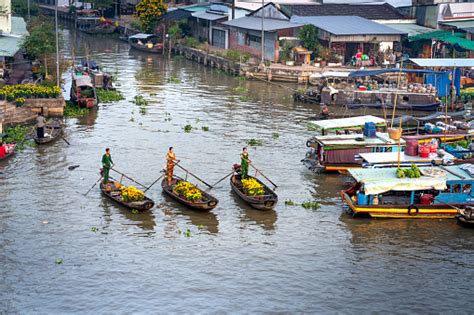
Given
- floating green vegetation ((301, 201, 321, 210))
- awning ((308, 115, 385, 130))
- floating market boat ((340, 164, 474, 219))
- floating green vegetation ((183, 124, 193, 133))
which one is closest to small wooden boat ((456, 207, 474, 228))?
floating market boat ((340, 164, 474, 219))

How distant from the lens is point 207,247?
24484 millimetres

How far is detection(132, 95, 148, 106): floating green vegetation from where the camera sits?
47.2 metres

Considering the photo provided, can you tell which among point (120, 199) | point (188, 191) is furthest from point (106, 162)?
point (188, 191)

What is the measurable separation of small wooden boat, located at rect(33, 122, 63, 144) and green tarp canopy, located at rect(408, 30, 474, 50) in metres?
31.0

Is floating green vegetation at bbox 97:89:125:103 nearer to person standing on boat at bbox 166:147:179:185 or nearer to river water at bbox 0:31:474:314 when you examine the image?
river water at bbox 0:31:474:314

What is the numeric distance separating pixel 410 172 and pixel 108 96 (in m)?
26.4

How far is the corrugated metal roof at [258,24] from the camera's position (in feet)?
199

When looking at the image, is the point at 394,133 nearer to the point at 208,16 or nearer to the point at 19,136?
the point at 19,136

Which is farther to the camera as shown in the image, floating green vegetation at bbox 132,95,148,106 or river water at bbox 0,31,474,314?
floating green vegetation at bbox 132,95,148,106

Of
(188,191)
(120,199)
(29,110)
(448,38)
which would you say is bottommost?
(120,199)

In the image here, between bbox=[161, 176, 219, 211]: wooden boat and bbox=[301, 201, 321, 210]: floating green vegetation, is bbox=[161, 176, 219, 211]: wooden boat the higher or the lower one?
the higher one

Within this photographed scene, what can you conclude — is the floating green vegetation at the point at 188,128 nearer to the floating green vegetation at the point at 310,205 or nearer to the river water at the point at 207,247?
the river water at the point at 207,247

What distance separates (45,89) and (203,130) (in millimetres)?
9222

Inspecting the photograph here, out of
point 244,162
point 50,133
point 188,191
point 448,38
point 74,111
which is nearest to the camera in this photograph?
point 188,191
